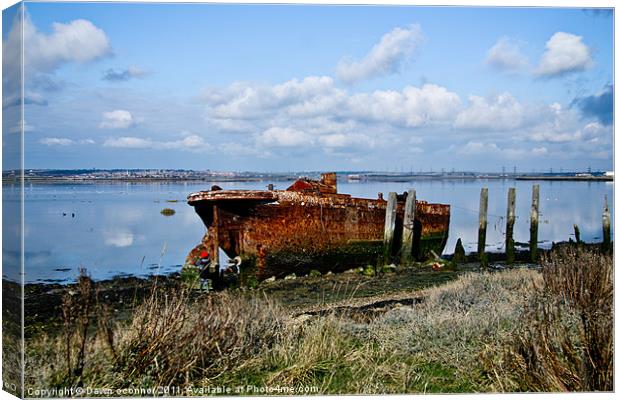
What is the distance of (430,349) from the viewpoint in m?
7.47

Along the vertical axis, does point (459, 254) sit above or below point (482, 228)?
below

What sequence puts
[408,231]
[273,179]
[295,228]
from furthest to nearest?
1. [408,231]
2. [295,228]
3. [273,179]

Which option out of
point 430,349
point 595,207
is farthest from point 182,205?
point 595,207

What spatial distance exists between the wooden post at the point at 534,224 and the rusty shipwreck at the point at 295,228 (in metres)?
1.91

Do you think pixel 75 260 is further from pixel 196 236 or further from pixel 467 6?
pixel 467 6

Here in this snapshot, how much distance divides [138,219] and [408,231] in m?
4.73

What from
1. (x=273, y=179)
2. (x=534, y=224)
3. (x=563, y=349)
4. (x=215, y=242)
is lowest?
(x=563, y=349)

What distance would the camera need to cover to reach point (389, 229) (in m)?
11.4

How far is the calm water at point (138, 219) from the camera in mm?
7559

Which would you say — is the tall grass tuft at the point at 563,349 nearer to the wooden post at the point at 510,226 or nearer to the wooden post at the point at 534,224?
the wooden post at the point at 534,224

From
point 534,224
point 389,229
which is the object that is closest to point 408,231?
point 389,229

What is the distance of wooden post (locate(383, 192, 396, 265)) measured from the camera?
11.1 m

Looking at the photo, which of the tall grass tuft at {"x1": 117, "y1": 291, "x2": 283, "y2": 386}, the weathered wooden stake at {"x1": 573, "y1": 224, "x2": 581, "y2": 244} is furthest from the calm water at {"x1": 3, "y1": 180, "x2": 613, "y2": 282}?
the tall grass tuft at {"x1": 117, "y1": 291, "x2": 283, "y2": 386}

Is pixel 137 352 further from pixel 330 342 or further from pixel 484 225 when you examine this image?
pixel 484 225
